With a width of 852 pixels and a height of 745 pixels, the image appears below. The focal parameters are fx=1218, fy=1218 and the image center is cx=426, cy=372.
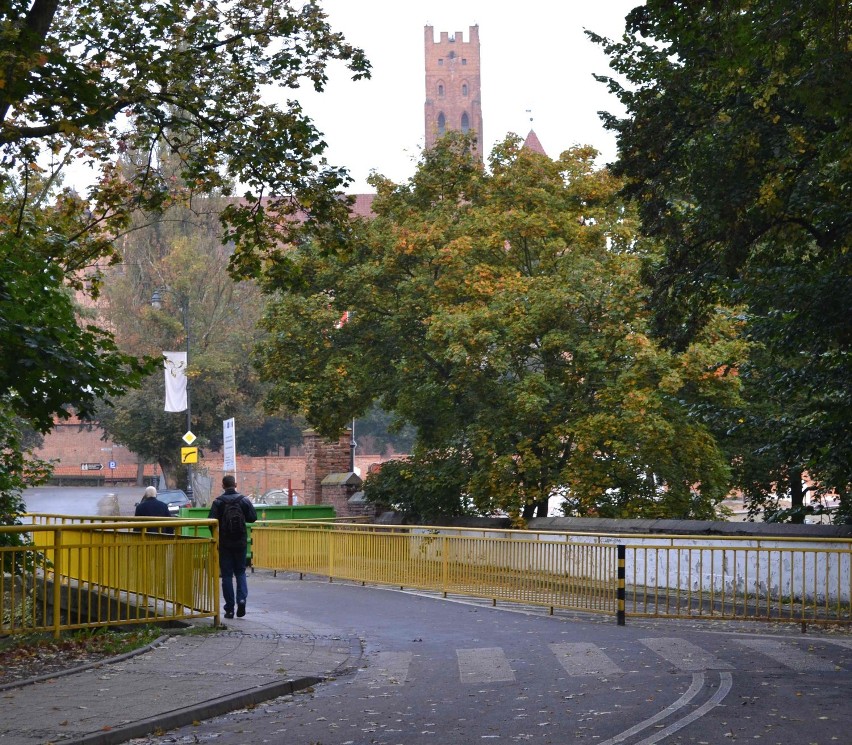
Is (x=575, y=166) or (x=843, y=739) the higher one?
(x=575, y=166)

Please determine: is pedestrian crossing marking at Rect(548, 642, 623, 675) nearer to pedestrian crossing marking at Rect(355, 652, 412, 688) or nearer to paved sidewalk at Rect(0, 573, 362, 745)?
pedestrian crossing marking at Rect(355, 652, 412, 688)

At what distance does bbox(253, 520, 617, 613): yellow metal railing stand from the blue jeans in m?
4.01

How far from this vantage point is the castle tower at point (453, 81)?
124 m

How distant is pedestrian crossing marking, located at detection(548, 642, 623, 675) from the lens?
10.5m

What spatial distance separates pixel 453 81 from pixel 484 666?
4655 inches

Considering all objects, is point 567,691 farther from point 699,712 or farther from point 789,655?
point 789,655

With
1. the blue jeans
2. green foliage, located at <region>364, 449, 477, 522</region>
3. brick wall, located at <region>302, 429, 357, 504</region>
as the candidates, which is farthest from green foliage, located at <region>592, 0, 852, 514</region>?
brick wall, located at <region>302, 429, 357, 504</region>

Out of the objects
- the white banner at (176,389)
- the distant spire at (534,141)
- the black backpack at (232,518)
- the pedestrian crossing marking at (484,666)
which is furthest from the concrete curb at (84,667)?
the distant spire at (534,141)

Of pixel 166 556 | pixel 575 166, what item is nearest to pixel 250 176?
pixel 166 556

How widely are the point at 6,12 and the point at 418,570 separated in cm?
1069

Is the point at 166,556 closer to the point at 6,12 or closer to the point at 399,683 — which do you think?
the point at 399,683

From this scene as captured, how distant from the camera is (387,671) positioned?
A: 10836 millimetres

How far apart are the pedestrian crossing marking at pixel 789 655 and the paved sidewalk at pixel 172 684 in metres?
3.88

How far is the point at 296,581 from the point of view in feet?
73.5
